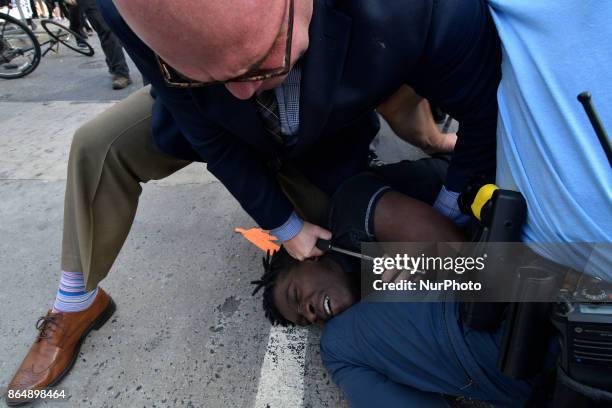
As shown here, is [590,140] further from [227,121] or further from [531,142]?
[227,121]

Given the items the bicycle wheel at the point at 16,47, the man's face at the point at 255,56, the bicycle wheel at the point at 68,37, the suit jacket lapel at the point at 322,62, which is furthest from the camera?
the bicycle wheel at the point at 68,37

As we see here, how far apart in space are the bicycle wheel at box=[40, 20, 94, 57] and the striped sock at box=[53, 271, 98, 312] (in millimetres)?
5126

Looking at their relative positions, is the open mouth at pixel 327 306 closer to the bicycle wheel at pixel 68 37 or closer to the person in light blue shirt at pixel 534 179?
the person in light blue shirt at pixel 534 179

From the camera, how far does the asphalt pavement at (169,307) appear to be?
148 centimetres

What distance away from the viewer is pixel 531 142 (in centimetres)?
85

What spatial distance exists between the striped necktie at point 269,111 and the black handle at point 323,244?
0.44m

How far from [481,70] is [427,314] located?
0.66m

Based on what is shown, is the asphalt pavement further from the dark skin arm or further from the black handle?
the dark skin arm

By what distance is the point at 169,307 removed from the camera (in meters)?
1.79

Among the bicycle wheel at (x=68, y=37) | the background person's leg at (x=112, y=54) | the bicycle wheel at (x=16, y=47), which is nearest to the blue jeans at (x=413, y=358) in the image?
the background person's leg at (x=112, y=54)

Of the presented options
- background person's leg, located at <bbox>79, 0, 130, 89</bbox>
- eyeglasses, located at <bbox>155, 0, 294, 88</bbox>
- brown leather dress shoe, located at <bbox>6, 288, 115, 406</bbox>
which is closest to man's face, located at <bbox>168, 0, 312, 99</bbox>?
eyeglasses, located at <bbox>155, 0, 294, 88</bbox>

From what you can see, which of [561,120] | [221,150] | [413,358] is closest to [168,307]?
[221,150]

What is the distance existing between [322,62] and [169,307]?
1245 mm

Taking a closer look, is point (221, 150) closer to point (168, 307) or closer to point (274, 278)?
point (274, 278)
